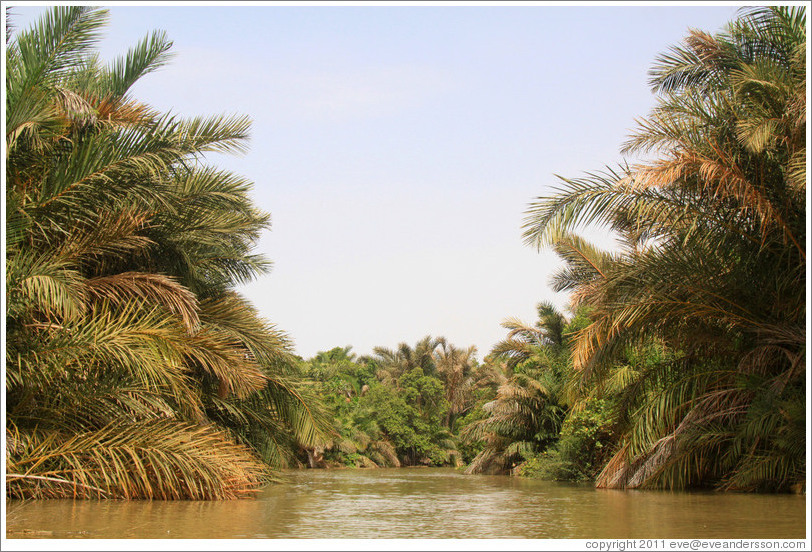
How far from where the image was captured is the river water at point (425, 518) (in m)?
6.52

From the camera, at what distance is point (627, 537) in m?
6.18

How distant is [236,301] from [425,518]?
6930mm

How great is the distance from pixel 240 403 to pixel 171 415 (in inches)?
147

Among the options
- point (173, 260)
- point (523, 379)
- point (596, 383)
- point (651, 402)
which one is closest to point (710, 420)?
point (651, 402)

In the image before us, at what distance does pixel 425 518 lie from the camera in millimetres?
8234

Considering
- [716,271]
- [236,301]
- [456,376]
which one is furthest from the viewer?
[456,376]

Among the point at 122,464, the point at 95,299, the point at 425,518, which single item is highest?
the point at 95,299

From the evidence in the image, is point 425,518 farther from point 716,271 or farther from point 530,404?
point 530,404

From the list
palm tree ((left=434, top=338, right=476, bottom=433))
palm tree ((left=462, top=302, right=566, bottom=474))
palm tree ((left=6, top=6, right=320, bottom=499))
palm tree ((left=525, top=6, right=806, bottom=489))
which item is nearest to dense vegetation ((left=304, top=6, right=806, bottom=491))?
palm tree ((left=525, top=6, right=806, bottom=489))

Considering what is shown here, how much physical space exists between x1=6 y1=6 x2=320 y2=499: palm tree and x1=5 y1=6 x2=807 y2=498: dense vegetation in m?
0.03

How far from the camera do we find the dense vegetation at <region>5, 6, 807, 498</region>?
29.6 feet

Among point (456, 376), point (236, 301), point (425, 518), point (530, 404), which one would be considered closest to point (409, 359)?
point (456, 376)

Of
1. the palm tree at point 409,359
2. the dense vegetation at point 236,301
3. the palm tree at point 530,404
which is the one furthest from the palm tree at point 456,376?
the dense vegetation at point 236,301

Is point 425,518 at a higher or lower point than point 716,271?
lower
